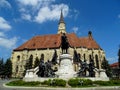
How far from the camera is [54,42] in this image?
6266 cm

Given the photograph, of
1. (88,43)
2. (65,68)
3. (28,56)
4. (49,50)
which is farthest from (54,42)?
(65,68)

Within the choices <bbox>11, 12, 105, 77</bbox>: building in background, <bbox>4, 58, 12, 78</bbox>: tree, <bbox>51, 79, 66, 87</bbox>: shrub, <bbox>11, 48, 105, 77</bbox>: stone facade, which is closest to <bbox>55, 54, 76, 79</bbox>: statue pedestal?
<bbox>51, 79, 66, 87</bbox>: shrub

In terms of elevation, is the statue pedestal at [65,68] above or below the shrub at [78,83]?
above

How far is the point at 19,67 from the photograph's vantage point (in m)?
62.1

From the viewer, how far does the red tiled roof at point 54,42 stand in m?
61.1

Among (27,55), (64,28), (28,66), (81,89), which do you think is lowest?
(81,89)

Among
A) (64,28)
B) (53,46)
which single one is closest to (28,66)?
(53,46)

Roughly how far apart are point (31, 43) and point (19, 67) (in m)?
9.56

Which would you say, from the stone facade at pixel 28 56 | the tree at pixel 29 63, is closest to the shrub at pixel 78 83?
the tree at pixel 29 63

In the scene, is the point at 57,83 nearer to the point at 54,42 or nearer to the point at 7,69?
the point at 7,69

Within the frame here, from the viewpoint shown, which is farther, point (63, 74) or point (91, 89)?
point (63, 74)

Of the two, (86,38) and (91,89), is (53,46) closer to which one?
(86,38)

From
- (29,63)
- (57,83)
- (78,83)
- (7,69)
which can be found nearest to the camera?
(57,83)

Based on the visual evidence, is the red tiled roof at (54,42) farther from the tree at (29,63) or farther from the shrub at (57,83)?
the shrub at (57,83)
